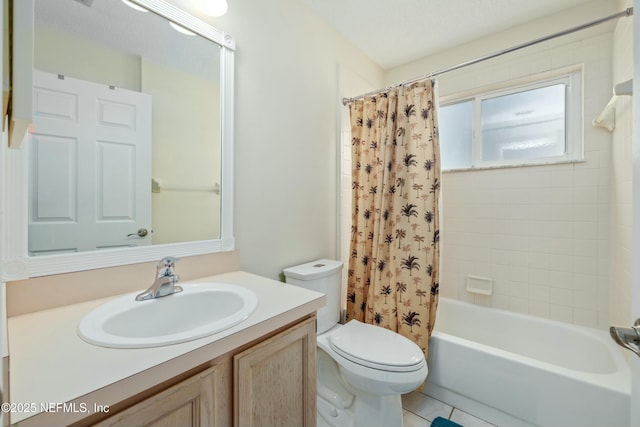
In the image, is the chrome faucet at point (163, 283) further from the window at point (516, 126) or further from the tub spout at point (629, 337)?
the window at point (516, 126)

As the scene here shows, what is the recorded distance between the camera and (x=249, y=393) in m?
0.81

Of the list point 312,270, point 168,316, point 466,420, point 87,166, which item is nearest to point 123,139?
point 87,166

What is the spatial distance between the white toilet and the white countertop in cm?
63

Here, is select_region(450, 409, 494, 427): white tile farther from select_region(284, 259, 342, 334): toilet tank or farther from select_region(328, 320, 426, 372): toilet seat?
select_region(284, 259, 342, 334): toilet tank

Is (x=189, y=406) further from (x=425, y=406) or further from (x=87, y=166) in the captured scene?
(x=425, y=406)

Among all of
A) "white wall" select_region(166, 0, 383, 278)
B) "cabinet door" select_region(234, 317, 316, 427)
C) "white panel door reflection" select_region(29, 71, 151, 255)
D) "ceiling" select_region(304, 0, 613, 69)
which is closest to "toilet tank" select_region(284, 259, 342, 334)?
"white wall" select_region(166, 0, 383, 278)

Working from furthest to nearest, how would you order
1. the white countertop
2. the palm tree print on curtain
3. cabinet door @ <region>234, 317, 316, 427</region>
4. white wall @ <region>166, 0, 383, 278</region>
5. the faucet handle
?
1. the palm tree print on curtain
2. white wall @ <region>166, 0, 383, 278</region>
3. the faucet handle
4. cabinet door @ <region>234, 317, 316, 427</region>
5. the white countertop

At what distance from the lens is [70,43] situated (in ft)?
3.15

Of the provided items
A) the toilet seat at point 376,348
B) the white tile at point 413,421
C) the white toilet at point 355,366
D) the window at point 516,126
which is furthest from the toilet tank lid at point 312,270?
the window at point 516,126

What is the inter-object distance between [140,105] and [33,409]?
3.36 ft

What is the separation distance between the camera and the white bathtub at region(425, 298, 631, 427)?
129cm

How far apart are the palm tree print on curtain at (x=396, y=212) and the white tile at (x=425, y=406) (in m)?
0.33

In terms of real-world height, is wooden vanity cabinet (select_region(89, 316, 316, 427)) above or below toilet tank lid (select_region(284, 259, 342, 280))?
below

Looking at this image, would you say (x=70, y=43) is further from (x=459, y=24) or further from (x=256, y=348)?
(x=459, y=24)
